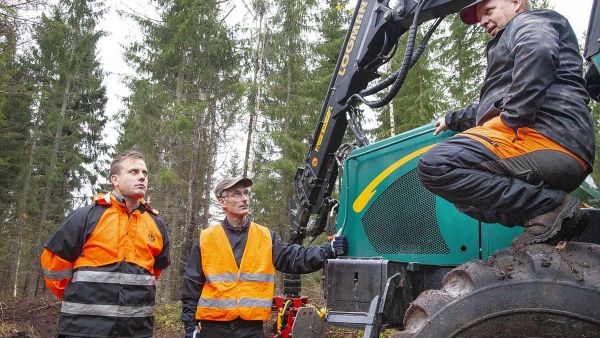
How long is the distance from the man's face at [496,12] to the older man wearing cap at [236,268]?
1889mm

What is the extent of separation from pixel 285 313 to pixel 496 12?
4993 millimetres

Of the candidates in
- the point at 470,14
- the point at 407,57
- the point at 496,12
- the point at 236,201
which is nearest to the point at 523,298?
the point at 496,12

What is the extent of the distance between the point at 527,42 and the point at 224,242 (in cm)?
283

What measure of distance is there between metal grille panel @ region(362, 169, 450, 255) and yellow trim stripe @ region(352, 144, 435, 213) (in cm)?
8

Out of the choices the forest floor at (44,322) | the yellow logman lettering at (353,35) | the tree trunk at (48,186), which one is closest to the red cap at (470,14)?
the yellow logman lettering at (353,35)

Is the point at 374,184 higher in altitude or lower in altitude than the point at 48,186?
lower

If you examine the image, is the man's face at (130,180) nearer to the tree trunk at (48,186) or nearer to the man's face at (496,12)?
the man's face at (496,12)

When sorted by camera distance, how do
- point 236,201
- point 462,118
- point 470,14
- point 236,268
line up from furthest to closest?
point 236,201, point 236,268, point 470,14, point 462,118

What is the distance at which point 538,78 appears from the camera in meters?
2.26

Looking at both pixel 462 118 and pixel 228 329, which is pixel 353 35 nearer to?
pixel 462 118

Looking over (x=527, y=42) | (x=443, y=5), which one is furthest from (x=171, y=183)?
(x=527, y=42)

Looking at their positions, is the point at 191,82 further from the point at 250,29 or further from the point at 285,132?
the point at 285,132

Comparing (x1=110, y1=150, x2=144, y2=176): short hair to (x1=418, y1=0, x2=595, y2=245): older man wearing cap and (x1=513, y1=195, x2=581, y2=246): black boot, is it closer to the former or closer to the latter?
(x1=418, y1=0, x2=595, y2=245): older man wearing cap

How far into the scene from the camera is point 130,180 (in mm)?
3975
